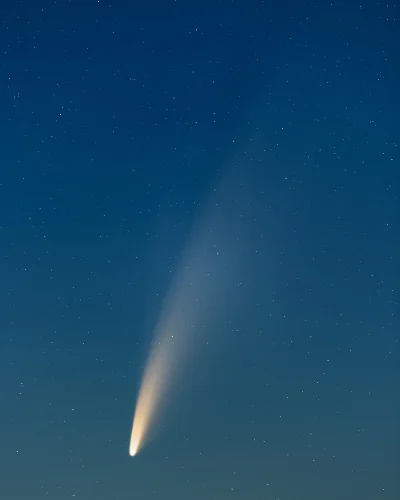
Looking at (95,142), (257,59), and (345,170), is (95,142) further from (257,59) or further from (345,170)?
(345,170)

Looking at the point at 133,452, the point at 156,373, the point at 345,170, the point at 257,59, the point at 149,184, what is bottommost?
the point at 133,452

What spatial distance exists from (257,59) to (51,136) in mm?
727

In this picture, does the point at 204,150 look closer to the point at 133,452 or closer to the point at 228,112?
the point at 228,112

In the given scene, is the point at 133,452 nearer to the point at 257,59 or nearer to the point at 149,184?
the point at 149,184

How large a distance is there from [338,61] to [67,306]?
3.99 ft

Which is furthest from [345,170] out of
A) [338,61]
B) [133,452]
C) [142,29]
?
[133,452]

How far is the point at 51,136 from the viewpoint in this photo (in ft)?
8.36

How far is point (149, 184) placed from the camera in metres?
2.57

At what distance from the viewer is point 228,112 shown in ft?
8.46

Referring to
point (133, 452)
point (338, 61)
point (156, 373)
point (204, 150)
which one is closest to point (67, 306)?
point (156, 373)

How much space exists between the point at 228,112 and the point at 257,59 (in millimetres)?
200

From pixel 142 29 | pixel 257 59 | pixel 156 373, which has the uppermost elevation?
pixel 142 29

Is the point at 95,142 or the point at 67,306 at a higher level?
the point at 95,142

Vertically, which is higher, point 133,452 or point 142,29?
point 142,29
